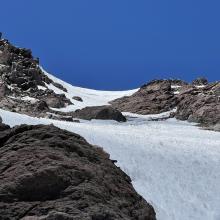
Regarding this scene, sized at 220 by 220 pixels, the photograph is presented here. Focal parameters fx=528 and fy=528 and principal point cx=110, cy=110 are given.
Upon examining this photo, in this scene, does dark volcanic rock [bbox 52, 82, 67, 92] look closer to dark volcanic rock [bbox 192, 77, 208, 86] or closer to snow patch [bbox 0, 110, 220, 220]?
dark volcanic rock [bbox 192, 77, 208, 86]

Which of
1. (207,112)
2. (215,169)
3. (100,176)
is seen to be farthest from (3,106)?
(100,176)

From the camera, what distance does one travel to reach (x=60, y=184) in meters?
15.9

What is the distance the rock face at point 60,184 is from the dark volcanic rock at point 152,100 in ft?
190

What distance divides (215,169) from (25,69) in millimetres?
60920

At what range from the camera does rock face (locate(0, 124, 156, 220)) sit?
14.9 meters

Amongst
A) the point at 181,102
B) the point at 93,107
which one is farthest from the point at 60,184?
the point at 181,102

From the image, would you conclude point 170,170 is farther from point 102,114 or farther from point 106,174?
point 102,114

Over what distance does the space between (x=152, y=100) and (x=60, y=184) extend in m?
67.4

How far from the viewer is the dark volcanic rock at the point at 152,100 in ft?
255

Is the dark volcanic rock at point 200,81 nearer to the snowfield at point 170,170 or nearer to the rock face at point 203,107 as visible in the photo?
the rock face at point 203,107

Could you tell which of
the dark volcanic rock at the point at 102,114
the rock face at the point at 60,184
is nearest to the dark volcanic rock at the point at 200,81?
the dark volcanic rock at the point at 102,114

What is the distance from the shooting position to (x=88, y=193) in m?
15.7

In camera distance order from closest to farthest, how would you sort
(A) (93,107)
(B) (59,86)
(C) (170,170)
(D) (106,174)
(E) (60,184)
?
(E) (60,184)
(D) (106,174)
(C) (170,170)
(A) (93,107)
(B) (59,86)

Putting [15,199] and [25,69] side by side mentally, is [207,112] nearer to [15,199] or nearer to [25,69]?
[25,69]
